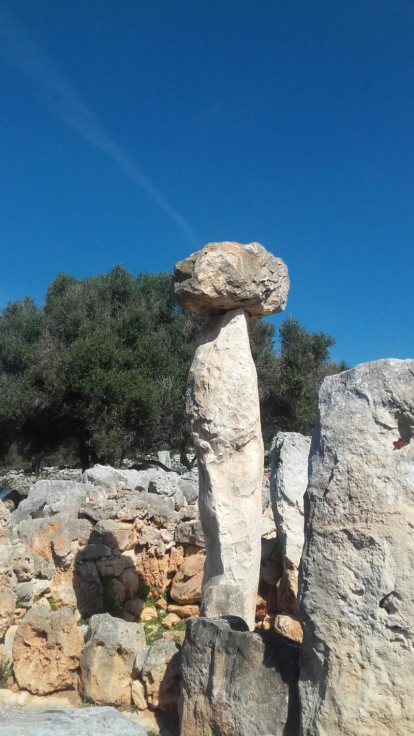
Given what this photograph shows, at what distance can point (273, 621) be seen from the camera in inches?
266

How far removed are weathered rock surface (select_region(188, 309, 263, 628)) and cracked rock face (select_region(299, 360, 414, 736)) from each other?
7.45ft

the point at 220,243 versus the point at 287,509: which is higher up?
the point at 220,243

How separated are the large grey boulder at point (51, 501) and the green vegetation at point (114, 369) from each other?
28.2ft

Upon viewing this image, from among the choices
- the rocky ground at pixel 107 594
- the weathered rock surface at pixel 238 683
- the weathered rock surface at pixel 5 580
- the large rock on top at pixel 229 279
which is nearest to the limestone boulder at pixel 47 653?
the rocky ground at pixel 107 594

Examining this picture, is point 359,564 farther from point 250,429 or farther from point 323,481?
point 250,429

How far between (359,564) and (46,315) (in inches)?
878

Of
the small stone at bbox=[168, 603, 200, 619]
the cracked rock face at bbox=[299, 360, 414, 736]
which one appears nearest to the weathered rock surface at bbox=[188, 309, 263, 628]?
the small stone at bbox=[168, 603, 200, 619]

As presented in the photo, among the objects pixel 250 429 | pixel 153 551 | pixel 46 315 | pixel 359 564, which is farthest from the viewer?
pixel 46 315

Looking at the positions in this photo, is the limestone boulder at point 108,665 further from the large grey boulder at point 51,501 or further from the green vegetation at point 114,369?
the green vegetation at point 114,369

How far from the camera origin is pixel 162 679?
4812 millimetres

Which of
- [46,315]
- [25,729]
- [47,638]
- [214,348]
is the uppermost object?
[46,315]

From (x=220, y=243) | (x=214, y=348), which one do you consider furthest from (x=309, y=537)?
(x=220, y=243)

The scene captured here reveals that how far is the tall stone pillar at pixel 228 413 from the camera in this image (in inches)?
229

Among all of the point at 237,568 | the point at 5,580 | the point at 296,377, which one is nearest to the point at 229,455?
the point at 237,568
